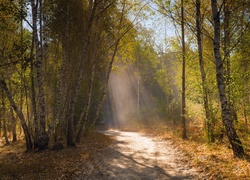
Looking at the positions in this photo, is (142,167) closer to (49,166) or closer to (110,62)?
(49,166)

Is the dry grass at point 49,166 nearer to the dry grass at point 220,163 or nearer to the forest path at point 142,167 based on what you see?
the forest path at point 142,167

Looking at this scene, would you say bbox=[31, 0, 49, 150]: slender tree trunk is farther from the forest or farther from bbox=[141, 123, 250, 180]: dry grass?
bbox=[141, 123, 250, 180]: dry grass

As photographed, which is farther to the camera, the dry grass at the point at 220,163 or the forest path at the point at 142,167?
the forest path at the point at 142,167

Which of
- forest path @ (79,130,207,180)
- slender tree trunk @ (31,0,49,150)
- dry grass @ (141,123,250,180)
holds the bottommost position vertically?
forest path @ (79,130,207,180)

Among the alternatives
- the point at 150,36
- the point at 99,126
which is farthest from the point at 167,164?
the point at 99,126

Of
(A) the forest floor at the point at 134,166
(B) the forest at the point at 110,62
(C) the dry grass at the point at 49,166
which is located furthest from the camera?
(B) the forest at the point at 110,62

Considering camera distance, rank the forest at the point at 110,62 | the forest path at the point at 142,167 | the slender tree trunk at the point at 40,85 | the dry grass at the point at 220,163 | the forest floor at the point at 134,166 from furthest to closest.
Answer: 1. the slender tree trunk at the point at 40,85
2. the forest at the point at 110,62
3. the forest path at the point at 142,167
4. the forest floor at the point at 134,166
5. the dry grass at the point at 220,163

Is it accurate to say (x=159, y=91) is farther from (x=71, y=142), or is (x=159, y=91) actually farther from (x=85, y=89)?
(x=71, y=142)

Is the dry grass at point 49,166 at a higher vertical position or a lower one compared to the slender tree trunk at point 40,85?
lower

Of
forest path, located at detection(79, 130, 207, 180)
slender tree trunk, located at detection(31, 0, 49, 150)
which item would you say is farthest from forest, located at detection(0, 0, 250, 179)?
forest path, located at detection(79, 130, 207, 180)

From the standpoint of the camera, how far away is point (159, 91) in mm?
47844

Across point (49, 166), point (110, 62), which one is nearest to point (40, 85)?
point (49, 166)

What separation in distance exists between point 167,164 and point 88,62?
10.7 metres

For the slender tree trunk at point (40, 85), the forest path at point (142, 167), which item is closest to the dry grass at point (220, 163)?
the forest path at point (142, 167)
